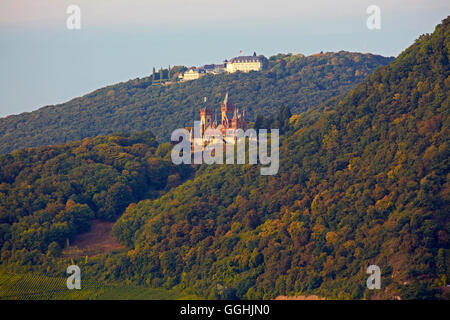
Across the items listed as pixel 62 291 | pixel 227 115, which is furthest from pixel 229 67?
pixel 62 291

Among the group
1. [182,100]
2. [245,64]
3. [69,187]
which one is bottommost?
[69,187]

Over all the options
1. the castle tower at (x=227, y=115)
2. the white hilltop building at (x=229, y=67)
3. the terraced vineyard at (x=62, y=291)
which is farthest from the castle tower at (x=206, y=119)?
the white hilltop building at (x=229, y=67)

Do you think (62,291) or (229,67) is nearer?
(62,291)

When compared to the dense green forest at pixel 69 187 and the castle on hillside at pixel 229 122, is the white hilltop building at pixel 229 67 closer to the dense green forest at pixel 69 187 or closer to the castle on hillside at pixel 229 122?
the dense green forest at pixel 69 187

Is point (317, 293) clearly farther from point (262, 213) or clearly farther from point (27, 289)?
point (27, 289)

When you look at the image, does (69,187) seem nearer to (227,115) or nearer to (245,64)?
(227,115)
